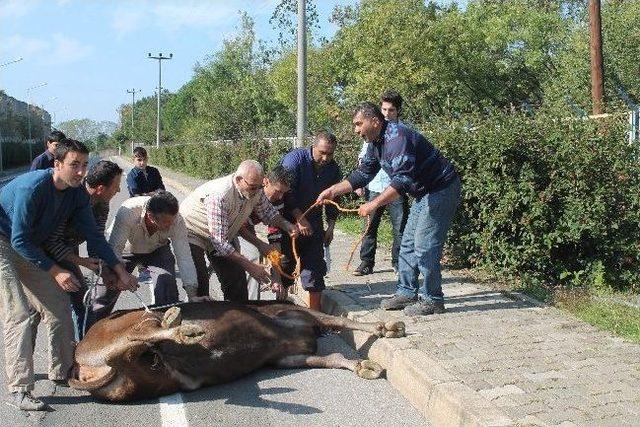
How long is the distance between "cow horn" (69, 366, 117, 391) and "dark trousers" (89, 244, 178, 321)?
1026mm

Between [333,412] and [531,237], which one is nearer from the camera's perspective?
[333,412]

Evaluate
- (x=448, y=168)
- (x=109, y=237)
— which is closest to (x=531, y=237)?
(x=448, y=168)

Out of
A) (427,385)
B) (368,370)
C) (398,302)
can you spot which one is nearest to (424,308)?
(398,302)

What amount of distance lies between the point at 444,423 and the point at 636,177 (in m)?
4.35

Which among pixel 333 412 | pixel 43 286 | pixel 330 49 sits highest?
pixel 330 49

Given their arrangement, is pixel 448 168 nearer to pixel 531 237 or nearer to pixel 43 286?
pixel 531 237

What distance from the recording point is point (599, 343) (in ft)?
18.5

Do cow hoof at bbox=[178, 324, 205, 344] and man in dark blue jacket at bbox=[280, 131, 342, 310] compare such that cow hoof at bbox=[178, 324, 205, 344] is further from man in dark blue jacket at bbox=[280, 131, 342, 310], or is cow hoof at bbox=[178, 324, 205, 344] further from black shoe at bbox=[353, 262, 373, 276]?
black shoe at bbox=[353, 262, 373, 276]

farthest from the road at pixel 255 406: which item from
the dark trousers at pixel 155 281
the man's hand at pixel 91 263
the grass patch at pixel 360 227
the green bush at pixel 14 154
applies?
the green bush at pixel 14 154

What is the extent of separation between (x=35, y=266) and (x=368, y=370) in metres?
2.57

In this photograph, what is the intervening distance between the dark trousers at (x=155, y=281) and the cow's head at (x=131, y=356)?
0.77 m

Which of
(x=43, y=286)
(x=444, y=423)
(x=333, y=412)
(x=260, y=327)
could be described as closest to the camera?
(x=444, y=423)

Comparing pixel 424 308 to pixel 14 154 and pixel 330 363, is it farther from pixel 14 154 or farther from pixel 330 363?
pixel 14 154

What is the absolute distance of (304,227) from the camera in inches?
272
